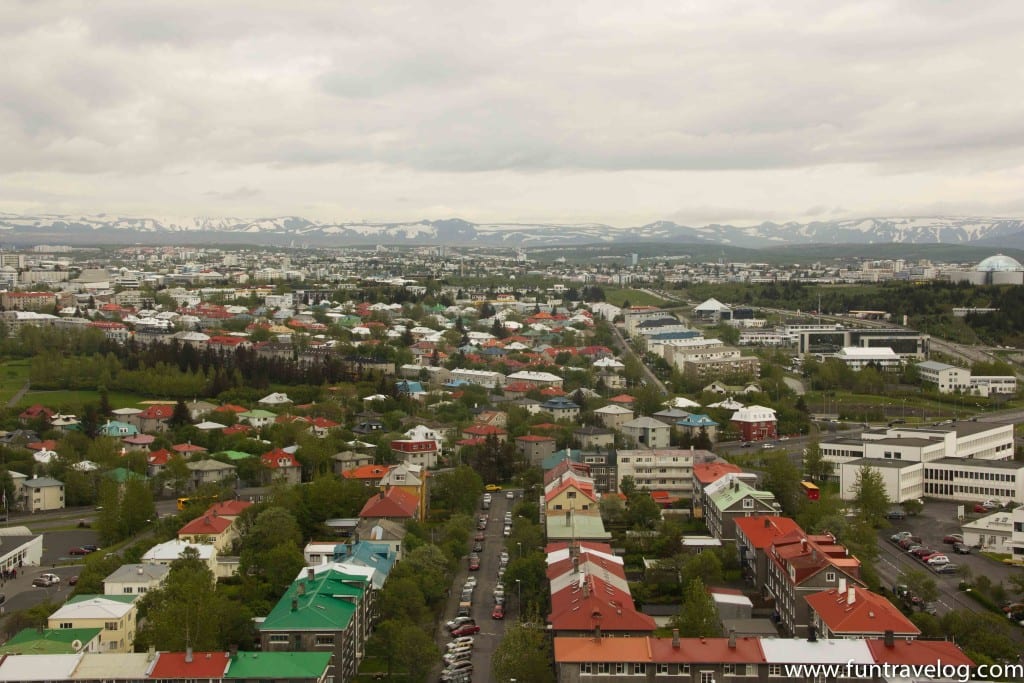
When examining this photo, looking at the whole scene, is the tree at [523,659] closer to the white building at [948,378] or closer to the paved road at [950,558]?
the paved road at [950,558]

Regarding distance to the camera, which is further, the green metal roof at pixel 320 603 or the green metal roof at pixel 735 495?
the green metal roof at pixel 735 495

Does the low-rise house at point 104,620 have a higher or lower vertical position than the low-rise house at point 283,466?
higher

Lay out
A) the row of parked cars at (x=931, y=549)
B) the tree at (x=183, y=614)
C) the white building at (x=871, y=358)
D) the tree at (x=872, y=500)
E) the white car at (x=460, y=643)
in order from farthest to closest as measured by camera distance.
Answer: the white building at (x=871, y=358) → the tree at (x=872, y=500) → the row of parked cars at (x=931, y=549) → the white car at (x=460, y=643) → the tree at (x=183, y=614)

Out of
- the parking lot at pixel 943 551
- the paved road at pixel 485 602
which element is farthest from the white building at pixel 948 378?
the paved road at pixel 485 602

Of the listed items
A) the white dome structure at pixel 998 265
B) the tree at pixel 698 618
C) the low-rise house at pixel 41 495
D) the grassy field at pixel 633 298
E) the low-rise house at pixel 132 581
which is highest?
the white dome structure at pixel 998 265

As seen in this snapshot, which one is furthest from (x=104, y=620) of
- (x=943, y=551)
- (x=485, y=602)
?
(x=943, y=551)

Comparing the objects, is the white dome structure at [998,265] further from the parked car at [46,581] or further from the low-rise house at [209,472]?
the parked car at [46,581]

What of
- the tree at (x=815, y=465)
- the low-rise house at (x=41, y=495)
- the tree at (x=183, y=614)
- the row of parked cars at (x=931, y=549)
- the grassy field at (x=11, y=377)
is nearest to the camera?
the tree at (x=183, y=614)

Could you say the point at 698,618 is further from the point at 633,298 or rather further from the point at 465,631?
the point at 633,298
